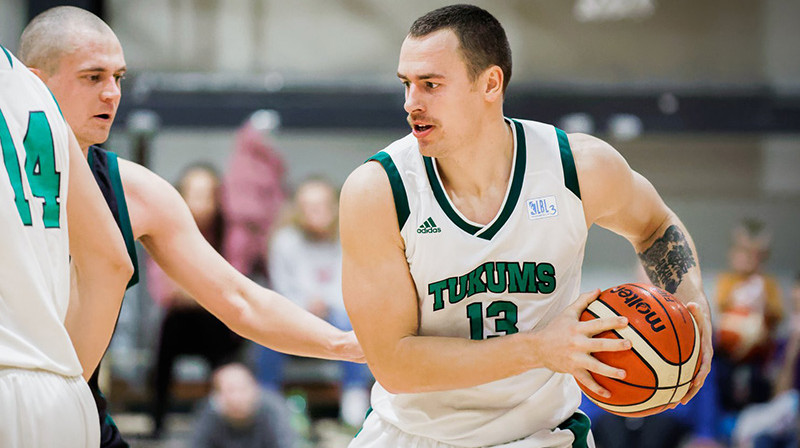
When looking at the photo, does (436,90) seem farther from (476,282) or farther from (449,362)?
(449,362)

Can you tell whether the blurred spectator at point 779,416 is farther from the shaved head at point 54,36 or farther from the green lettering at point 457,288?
the shaved head at point 54,36

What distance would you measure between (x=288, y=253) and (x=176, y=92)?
8.90ft

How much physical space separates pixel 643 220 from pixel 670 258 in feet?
0.58

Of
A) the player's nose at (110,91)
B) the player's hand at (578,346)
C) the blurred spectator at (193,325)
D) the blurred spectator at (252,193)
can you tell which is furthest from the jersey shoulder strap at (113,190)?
the blurred spectator at (252,193)

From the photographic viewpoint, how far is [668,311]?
3.12m

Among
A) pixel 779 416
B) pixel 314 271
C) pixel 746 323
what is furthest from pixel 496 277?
pixel 746 323

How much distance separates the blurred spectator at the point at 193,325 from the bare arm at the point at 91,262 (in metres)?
4.93

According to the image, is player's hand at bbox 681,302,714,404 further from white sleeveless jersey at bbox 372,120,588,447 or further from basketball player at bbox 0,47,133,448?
basketball player at bbox 0,47,133,448

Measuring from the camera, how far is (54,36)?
3639 millimetres

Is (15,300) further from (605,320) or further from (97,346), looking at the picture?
(605,320)

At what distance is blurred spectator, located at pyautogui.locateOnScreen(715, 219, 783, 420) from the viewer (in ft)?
27.4

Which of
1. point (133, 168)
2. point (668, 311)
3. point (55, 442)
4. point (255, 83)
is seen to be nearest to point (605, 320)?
point (668, 311)

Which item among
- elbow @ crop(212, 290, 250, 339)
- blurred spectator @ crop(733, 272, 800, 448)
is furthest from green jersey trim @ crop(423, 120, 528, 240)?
blurred spectator @ crop(733, 272, 800, 448)

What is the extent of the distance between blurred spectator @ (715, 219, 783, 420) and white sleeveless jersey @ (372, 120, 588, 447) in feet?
17.9
